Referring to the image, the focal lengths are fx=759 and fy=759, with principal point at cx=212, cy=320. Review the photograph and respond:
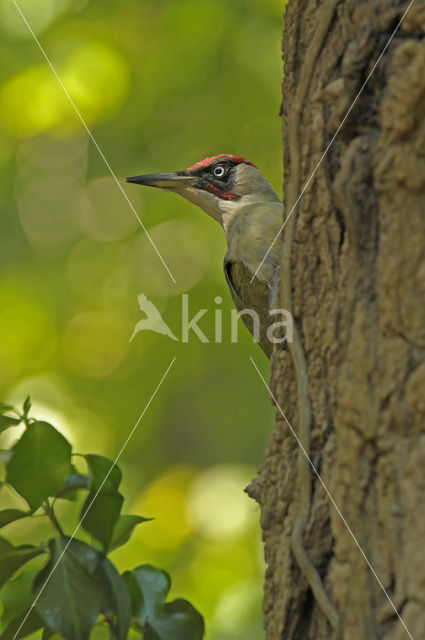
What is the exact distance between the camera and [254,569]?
3.55m

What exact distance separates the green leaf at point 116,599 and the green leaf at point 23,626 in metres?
0.15

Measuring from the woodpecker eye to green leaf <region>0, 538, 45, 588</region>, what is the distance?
1.94m

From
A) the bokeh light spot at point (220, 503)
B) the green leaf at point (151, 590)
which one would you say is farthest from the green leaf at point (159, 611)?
the bokeh light spot at point (220, 503)

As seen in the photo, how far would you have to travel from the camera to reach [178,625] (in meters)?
1.72

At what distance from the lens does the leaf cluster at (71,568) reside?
151 cm

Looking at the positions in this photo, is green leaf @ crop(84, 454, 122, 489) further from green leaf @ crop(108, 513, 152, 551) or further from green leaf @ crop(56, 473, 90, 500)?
green leaf @ crop(108, 513, 152, 551)

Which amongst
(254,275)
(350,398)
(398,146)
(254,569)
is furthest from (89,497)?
(254,569)

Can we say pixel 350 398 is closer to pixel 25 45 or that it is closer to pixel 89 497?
pixel 89 497

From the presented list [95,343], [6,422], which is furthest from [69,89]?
[6,422]

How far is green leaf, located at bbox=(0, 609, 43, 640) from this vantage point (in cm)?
161

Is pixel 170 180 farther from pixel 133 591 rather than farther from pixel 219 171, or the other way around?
pixel 133 591

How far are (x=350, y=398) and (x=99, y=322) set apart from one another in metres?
3.58

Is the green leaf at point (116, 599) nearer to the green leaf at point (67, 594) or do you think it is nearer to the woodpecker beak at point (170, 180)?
the green leaf at point (67, 594)

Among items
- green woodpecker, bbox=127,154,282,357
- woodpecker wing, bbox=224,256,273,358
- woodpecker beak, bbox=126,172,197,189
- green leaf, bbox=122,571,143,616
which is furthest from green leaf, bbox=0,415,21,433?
woodpecker beak, bbox=126,172,197,189
